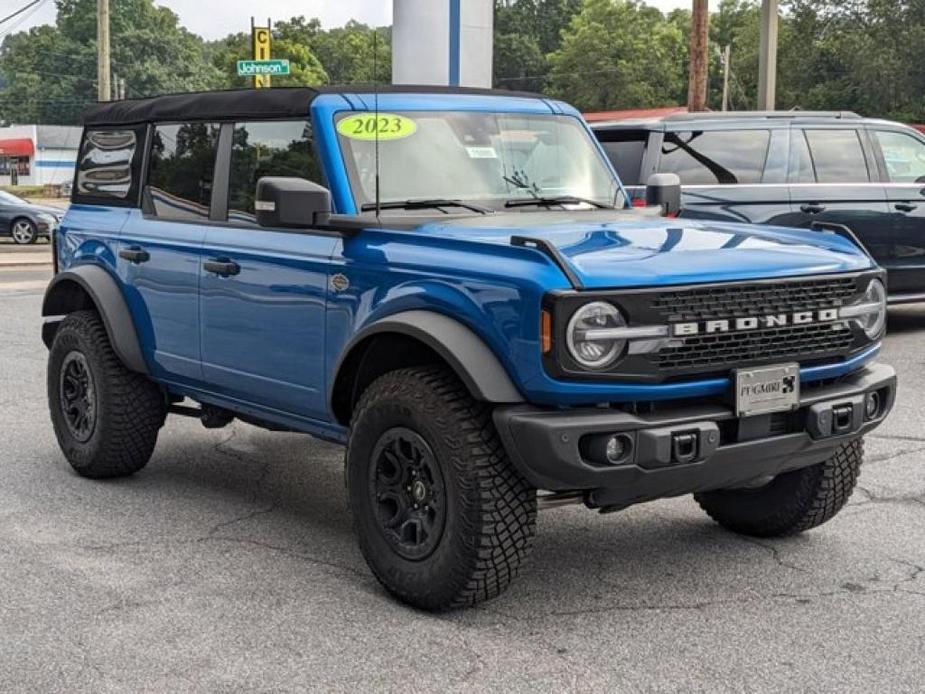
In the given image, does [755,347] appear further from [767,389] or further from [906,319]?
[906,319]

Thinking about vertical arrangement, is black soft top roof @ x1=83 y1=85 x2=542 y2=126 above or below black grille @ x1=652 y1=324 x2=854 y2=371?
above

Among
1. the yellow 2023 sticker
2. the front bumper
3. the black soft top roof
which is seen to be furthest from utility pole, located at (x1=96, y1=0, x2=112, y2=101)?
the front bumper

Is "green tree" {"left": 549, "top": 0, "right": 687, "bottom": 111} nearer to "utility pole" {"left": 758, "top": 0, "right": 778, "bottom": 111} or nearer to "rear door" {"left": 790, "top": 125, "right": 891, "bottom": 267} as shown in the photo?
"utility pole" {"left": 758, "top": 0, "right": 778, "bottom": 111}

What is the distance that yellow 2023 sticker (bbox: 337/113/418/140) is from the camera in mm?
5316

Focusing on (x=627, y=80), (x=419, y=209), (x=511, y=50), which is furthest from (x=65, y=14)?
(x=419, y=209)

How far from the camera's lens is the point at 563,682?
395cm

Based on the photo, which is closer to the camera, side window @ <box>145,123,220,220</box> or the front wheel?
side window @ <box>145,123,220,220</box>

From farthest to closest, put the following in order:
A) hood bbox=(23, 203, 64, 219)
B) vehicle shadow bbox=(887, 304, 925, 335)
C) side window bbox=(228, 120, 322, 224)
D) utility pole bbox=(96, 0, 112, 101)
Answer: utility pole bbox=(96, 0, 112, 101) < hood bbox=(23, 203, 64, 219) < vehicle shadow bbox=(887, 304, 925, 335) < side window bbox=(228, 120, 322, 224)

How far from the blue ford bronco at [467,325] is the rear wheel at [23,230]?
75.6ft

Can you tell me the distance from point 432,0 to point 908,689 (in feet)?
34.1

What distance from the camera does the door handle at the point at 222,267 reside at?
18.2 feet

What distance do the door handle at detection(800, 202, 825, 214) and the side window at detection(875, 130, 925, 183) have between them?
93 cm

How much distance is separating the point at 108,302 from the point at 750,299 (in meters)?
3.32

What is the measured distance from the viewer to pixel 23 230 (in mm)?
28234
